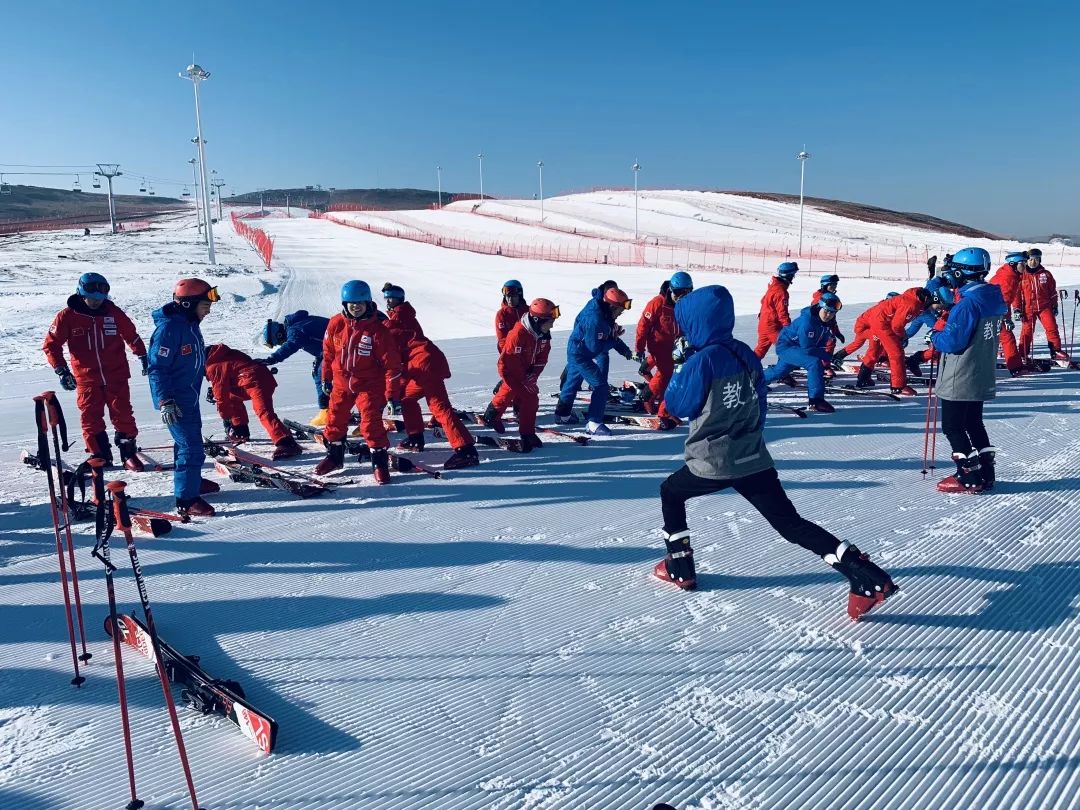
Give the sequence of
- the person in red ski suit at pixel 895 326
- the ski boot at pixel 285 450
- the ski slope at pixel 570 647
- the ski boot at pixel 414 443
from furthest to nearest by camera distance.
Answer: the person in red ski suit at pixel 895 326 → the ski boot at pixel 414 443 → the ski boot at pixel 285 450 → the ski slope at pixel 570 647

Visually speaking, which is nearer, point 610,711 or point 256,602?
point 610,711

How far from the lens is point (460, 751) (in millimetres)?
2902

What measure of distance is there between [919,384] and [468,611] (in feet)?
28.7

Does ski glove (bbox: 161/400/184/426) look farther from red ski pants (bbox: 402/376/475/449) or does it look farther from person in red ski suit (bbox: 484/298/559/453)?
person in red ski suit (bbox: 484/298/559/453)

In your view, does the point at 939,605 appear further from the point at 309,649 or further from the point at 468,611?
the point at 309,649

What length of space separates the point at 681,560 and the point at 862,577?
0.94 m

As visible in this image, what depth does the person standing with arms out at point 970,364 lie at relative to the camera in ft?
17.7

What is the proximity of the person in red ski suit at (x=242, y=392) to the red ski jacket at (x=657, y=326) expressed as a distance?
3.92 meters

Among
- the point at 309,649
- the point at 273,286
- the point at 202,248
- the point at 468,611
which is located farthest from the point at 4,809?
the point at 202,248

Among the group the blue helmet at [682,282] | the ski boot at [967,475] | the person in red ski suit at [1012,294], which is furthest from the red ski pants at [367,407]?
the person in red ski suit at [1012,294]

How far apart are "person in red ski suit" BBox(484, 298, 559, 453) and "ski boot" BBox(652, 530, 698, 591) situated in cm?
343

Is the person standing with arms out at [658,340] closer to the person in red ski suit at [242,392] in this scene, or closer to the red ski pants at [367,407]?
the red ski pants at [367,407]

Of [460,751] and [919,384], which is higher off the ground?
[919,384]

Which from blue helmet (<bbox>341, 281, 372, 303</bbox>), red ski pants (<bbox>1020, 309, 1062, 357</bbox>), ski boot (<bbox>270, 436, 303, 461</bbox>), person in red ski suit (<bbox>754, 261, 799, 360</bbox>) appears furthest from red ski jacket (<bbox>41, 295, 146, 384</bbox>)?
red ski pants (<bbox>1020, 309, 1062, 357</bbox>)
